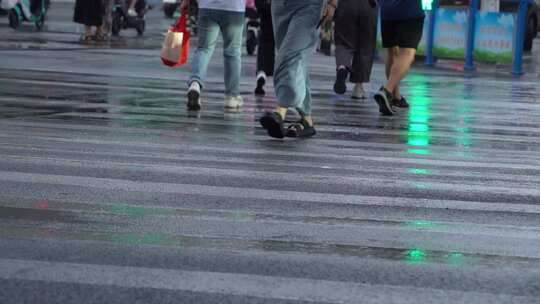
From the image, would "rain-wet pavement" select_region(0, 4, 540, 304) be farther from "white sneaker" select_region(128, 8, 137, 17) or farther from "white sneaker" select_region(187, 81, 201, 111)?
"white sneaker" select_region(128, 8, 137, 17)

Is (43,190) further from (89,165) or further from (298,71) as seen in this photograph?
(298,71)

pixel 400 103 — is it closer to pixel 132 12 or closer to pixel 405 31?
pixel 405 31

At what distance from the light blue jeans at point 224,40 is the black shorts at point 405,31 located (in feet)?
5.28

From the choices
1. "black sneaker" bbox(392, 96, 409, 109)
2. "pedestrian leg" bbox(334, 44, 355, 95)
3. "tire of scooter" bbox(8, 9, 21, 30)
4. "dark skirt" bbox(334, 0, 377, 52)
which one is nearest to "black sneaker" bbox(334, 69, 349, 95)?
"pedestrian leg" bbox(334, 44, 355, 95)

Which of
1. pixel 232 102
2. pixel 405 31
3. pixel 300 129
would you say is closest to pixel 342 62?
pixel 405 31

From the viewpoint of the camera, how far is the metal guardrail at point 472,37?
22578mm

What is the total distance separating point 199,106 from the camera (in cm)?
1283

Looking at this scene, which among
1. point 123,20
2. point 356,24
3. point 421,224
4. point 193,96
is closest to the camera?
point 421,224

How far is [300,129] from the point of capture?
10.8 m

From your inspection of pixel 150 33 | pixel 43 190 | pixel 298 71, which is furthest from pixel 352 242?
pixel 150 33

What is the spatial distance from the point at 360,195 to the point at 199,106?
5.45 m

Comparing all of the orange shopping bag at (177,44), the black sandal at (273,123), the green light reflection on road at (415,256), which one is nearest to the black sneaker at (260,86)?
the orange shopping bag at (177,44)

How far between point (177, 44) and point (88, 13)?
Result: 15490 mm

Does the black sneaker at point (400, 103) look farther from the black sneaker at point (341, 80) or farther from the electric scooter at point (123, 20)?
the electric scooter at point (123, 20)
